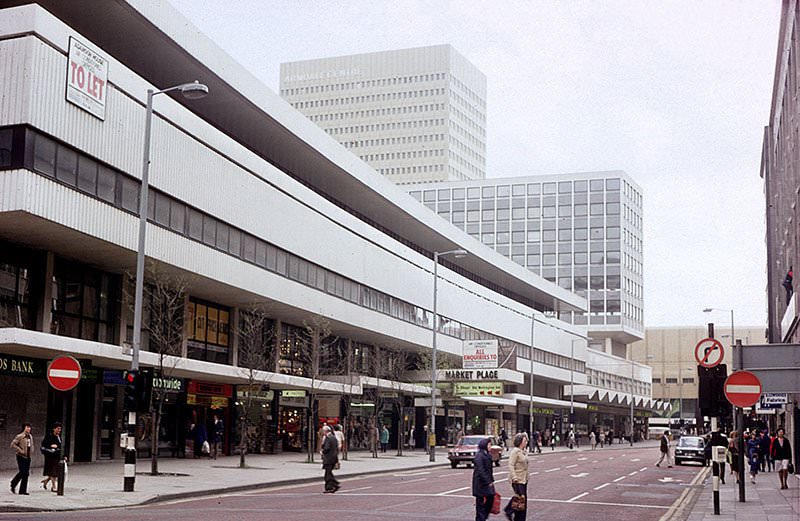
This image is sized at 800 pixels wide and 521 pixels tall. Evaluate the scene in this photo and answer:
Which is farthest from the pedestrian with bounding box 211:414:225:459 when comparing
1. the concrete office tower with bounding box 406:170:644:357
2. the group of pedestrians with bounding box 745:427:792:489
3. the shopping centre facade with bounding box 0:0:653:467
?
the concrete office tower with bounding box 406:170:644:357

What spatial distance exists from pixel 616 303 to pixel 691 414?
24016mm

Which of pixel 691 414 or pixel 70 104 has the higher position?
pixel 70 104

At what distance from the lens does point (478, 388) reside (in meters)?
61.5

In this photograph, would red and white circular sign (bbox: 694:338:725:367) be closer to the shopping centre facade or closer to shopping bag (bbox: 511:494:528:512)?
shopping bag (bbox: 511:494:528:512)

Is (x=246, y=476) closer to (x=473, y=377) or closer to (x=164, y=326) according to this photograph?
(x=164, y=326)

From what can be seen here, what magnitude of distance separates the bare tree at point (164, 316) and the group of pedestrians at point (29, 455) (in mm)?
9862

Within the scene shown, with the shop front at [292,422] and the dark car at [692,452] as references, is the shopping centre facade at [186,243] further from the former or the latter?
the dark car at [692,452]

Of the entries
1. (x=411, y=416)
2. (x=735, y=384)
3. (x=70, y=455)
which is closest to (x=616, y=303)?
(x=411, y=416)

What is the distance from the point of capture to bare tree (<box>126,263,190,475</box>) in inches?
1406

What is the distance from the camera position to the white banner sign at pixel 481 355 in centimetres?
6066

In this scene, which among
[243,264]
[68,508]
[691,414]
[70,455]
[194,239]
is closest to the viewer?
[68,508]

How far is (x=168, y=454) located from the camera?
42.4 m

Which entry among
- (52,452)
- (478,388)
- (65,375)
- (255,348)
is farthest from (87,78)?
(478,388)

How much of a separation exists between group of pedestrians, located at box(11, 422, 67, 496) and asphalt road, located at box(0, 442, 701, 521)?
123 inches
